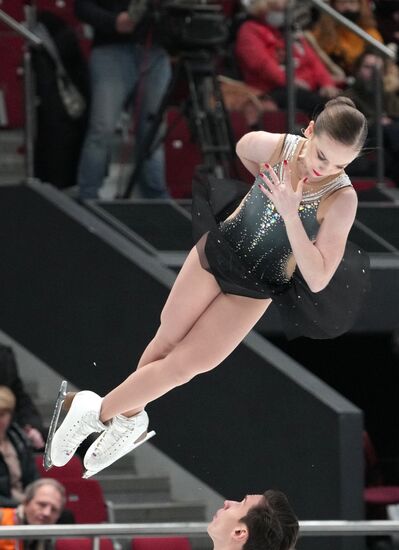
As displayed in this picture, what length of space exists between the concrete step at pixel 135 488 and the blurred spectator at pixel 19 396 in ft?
1.95

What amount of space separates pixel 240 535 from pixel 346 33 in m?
5.38

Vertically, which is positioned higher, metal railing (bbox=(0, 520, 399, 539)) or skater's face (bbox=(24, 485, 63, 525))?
metal railing (bbox=(0, 520, 399, 539))

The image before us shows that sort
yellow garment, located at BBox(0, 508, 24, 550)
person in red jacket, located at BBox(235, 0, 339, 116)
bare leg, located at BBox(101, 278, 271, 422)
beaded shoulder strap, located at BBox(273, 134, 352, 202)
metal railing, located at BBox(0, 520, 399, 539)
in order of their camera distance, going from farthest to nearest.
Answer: person in red jacket, located at BBox(235, 0, 339, 116)
yellow garment, located at BBox(0, 508, 24, 550)
metal railing, located at BBox(0, 520, 399, 539)
bare leg, located at BBox(101, 278, 271, 422)
beaded shoulder strap, located at BBox(273, 134, 352, 202)

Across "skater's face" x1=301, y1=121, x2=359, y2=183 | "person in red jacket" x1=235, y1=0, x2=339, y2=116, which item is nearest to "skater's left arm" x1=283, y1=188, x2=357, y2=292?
"skater's face" x1=301, y1=121, x2=359, y2=183

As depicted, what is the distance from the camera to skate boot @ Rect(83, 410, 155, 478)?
514cm

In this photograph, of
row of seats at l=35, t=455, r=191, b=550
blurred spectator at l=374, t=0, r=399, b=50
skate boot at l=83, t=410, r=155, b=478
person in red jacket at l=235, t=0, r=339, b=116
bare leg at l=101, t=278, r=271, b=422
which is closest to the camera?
bare leg at l=101, t=278, r=271, b=422

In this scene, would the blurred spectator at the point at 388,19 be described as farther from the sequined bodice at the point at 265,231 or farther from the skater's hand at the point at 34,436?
the sequined bodice at the point at 265,231

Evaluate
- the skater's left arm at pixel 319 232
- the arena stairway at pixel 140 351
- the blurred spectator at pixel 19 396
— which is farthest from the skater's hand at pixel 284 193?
the blurred spectator at pixel 19 396

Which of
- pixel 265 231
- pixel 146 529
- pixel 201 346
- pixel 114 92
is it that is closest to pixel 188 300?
pixel 201 346

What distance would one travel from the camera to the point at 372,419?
9.92 metres

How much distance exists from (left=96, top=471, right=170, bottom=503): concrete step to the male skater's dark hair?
10.5ft

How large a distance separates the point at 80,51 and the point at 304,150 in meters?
3.45

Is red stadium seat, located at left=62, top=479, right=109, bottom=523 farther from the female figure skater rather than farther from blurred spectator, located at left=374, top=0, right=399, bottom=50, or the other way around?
blurred spectator, located at left=374, top=0, right=399, bottom=50

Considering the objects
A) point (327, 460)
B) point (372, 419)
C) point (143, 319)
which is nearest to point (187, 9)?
point (143, 319)
